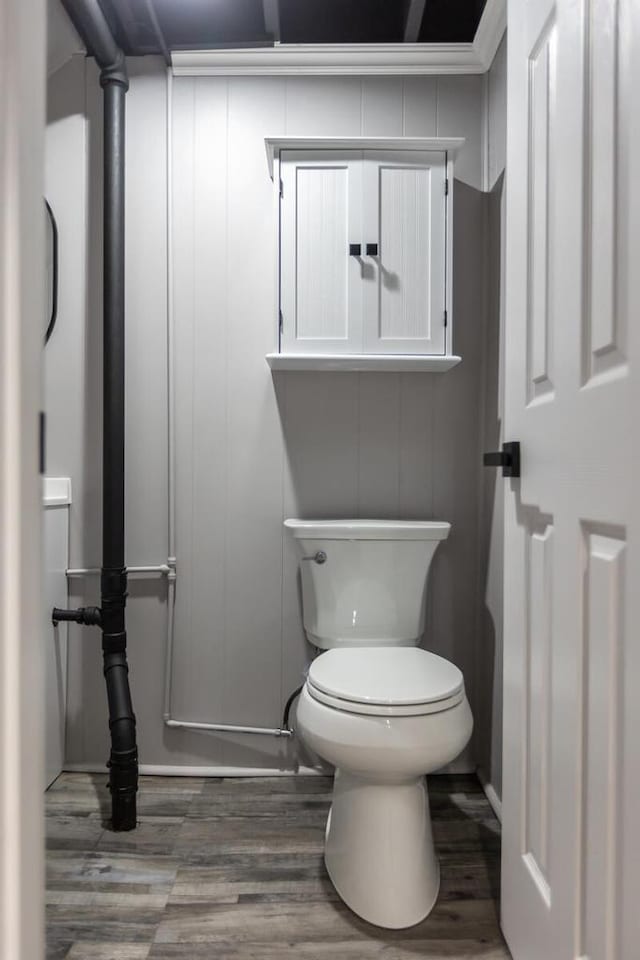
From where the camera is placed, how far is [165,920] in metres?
1.20

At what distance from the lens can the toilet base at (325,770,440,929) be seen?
47.0 inches

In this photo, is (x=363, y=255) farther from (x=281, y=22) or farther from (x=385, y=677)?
(x=385, y=677)

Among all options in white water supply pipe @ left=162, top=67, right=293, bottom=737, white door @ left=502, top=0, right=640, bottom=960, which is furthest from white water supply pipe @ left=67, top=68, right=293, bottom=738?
white door @ left=502, top=0, right=640, bottom=960

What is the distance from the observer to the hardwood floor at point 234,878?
1.14m

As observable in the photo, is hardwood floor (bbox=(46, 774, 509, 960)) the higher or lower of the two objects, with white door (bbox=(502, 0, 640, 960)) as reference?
lower

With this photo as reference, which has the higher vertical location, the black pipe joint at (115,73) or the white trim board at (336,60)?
the white trim board at (336,60)

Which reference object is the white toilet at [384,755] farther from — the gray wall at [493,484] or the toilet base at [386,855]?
the gray wall at [493,484]

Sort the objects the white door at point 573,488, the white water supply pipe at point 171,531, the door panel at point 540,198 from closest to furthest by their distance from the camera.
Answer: the white door at point 573,488
the door panel at point 540,198
the white water supply pipe at point 171,531

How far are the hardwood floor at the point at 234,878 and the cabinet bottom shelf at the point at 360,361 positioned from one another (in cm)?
125

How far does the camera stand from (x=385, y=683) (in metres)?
1.22

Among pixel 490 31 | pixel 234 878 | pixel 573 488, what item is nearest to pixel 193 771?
pixel 234 878

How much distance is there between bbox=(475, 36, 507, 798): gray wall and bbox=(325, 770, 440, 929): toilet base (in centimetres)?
45

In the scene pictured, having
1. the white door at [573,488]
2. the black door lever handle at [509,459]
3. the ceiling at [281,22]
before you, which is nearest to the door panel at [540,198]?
the white door at [573,488]

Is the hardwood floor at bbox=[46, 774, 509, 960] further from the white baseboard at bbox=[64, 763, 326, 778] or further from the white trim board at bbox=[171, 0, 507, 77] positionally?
the white trim board at bbox=[171, 0, 507, 77]
